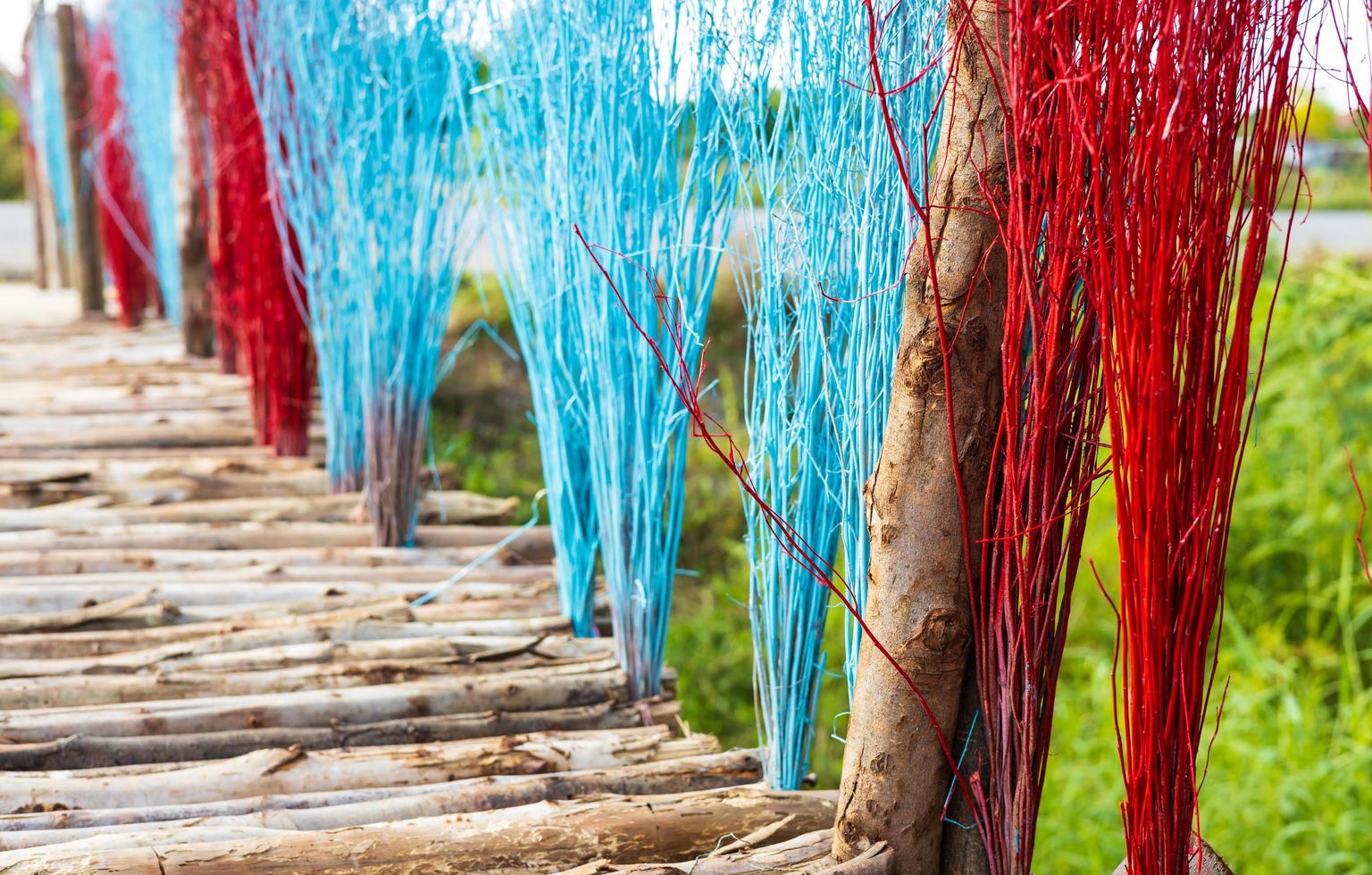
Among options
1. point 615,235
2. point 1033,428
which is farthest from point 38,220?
point 1033,428

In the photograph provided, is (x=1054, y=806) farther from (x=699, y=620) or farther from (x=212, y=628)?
(x=212, y=628)

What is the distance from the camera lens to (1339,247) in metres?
7.08

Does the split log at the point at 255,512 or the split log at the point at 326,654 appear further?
the split log at the point at 255,512

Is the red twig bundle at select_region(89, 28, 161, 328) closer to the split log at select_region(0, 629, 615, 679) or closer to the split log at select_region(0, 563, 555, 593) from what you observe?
the split log at select_region(0, 563, 555, 593)

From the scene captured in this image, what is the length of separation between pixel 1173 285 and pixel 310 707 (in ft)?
5.21

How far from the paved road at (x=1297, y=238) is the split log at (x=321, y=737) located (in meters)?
4.11

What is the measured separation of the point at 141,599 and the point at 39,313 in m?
4.88

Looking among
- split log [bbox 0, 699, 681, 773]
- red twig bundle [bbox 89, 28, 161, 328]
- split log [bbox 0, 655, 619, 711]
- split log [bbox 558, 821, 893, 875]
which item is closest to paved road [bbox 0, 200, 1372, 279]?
red twig bundle [bbox 89, 28, 161, 328]

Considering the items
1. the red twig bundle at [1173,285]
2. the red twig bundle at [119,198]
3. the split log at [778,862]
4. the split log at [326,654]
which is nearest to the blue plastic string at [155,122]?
the red twig bundle at [119,198]

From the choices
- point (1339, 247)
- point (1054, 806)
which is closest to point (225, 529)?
point (1054, 806)

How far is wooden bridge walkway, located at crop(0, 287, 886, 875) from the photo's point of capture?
161 centimetres

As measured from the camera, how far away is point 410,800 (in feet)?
5.79

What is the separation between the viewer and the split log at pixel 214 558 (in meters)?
2.63

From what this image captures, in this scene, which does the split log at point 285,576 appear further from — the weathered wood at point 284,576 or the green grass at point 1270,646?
the green grass at point 1270,646
